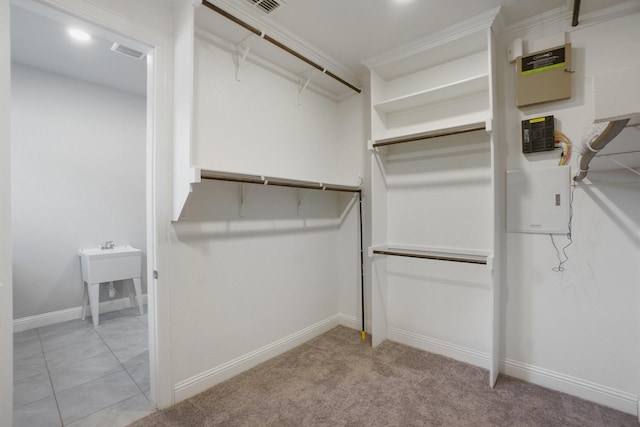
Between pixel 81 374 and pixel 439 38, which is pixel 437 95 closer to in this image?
pixel 439 38

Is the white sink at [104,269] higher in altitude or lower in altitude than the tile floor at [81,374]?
higher

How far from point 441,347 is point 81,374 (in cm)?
285

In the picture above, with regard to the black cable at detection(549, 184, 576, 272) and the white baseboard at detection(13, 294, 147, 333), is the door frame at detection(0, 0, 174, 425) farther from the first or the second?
the black cable at detection(549, 184, 576, 272)

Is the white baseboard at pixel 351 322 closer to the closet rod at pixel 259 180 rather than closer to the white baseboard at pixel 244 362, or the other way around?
the white baseboard at pixel 244 362

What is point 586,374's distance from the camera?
1.99 meters

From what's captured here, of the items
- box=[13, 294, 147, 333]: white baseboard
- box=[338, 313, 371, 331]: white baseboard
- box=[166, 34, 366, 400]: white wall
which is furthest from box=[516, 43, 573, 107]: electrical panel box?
box=[13, 294, 147, 333]: white baseboard

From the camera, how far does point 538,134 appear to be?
2094 mm

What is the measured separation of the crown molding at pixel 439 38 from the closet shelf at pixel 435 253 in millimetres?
1591

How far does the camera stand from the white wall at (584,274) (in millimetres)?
1878

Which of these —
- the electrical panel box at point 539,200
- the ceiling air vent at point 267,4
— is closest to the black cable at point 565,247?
the electrical panel box at point 539,200

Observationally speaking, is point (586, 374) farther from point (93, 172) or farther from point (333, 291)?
point (93, 172)

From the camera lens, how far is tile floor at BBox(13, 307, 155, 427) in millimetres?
1834

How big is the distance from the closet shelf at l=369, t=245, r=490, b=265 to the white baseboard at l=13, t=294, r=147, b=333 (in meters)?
3.23

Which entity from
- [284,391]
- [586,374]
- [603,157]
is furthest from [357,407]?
[603,157]
